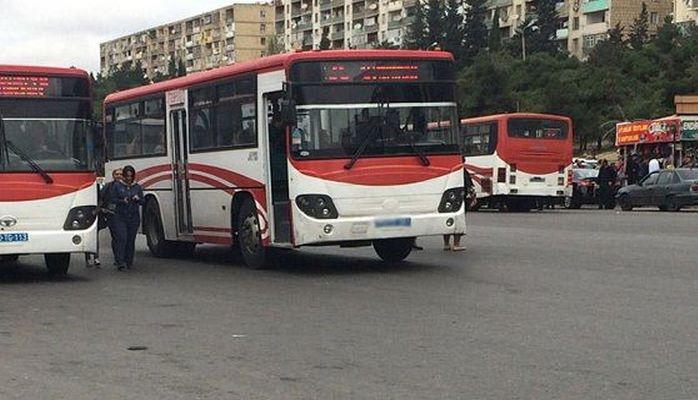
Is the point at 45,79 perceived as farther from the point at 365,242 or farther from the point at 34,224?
the point at 365,242

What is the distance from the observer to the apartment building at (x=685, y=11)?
317 ft

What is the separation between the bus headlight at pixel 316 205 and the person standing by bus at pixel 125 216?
11.4ft

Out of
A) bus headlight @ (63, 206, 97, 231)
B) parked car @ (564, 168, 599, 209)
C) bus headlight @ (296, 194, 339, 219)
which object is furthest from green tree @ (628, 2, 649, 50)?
bus headlight @ (63, 206, 97, 231)

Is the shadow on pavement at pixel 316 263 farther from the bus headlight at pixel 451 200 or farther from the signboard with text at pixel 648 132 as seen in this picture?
the signboard with text at pixel 648 132

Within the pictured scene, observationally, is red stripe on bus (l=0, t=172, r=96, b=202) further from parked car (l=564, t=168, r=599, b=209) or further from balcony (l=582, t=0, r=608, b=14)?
balcony (l=582, t=0, r=608, b=14)

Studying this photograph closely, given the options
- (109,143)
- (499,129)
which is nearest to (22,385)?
(109,143)

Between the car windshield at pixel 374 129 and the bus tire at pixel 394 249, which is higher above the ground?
the car windshield at pixel 374 129

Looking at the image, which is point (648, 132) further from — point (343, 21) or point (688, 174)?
point (343, 21)

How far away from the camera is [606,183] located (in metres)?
40.2

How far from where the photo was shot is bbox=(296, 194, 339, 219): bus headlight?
49.2ft

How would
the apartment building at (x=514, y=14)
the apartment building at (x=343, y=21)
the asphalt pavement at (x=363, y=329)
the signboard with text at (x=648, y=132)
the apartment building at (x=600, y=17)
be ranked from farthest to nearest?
the apartment building at (x=343, y=21) < the apartment building at (x=514, y=14) < the apartment building at (x=600, y=17) < the signboard with text at (x=648, y=132) < the asphalt pavement at (x=363, y=329)

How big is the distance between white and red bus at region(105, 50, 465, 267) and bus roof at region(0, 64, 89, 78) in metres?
2.34

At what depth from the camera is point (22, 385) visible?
26.1ft

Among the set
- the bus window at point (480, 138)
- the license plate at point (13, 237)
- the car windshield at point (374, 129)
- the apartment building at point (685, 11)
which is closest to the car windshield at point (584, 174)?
the bus window at point (480, 138)
